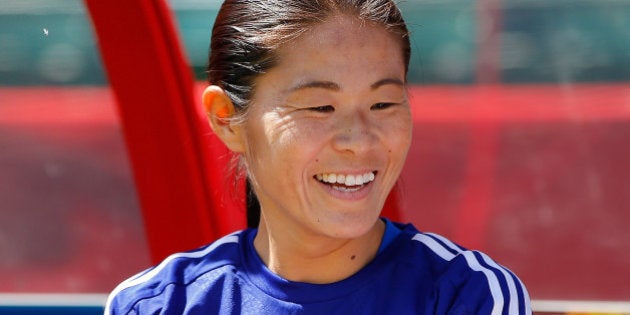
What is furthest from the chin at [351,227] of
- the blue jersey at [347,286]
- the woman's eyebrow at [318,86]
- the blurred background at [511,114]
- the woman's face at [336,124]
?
the blurred background at [511,114]

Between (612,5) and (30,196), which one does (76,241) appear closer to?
(30,196)

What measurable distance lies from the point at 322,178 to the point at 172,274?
37 centimetres

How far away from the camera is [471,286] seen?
5.51 feet

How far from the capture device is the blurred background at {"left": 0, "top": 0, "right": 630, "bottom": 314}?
244 cm

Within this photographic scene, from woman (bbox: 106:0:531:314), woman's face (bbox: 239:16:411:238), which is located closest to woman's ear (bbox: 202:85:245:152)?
woman (bbox: 106:0:531:314)

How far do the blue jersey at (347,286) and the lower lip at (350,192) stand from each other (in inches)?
6.0

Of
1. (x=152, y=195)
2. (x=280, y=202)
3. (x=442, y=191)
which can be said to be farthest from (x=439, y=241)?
(x=152, y=195)

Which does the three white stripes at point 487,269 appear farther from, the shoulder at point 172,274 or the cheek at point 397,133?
the shoulder at point 172,274

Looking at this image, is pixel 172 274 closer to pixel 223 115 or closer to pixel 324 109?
pixel 223 115

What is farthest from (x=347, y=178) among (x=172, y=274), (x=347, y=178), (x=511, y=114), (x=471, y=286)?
(x=511, y=114)

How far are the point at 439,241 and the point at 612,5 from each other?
0.90 metres

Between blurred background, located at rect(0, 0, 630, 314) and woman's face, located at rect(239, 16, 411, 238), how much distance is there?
737 mm

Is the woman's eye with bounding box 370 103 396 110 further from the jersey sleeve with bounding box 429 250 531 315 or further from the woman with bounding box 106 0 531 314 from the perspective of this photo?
the jersey sleeve with bounding box 429 250 531 315

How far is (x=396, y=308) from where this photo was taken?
172 cm
